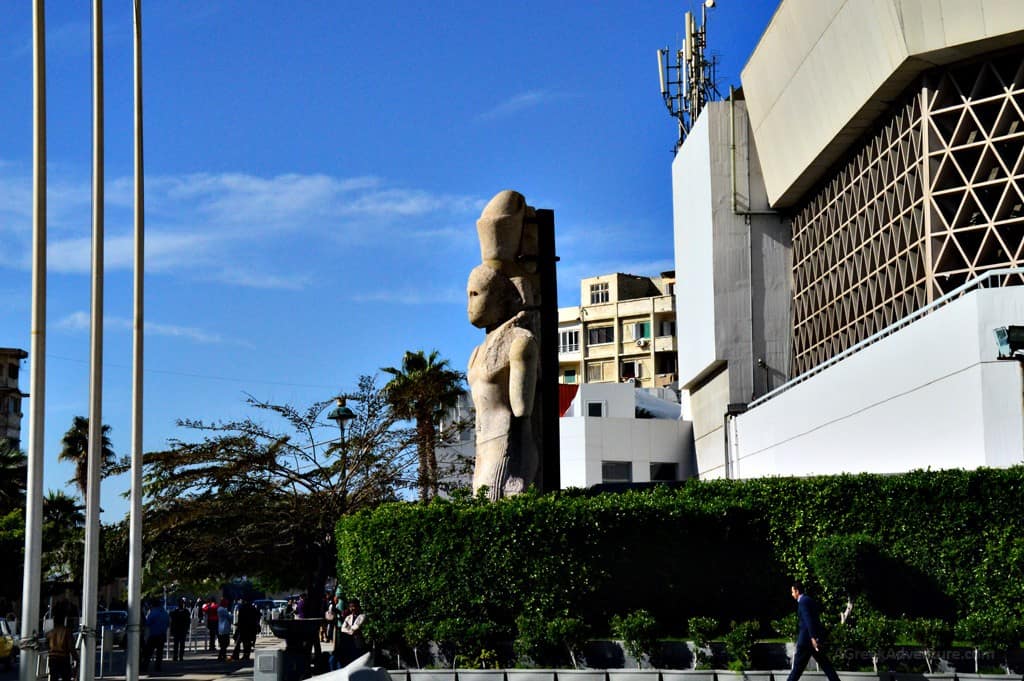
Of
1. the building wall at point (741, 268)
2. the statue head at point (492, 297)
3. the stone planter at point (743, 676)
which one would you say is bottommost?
the stone planter at point (743, 676)

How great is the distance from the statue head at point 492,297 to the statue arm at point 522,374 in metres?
0.52

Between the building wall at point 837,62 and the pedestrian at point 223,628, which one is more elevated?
the building wall at point 837,62

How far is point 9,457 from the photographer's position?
50.6 meters

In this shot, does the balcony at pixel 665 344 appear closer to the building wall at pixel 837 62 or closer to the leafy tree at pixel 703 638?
the building wall at pixel 837 62

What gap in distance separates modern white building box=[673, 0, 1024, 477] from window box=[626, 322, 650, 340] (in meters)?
44.6

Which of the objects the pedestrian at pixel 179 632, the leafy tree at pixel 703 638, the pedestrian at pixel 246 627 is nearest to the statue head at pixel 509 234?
the leafy tree at pixel 703 638

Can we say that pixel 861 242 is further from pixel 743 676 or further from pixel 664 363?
pixel 664 363

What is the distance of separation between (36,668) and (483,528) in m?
8.30

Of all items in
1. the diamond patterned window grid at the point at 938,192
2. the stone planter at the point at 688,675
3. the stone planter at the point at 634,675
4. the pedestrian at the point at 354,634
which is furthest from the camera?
the diamond patterned window grid at the point at 938,192

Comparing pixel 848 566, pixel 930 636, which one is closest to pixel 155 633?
pixel 848 566

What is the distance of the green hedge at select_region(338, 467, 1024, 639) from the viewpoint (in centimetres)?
1891

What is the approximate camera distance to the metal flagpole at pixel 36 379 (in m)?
12.1

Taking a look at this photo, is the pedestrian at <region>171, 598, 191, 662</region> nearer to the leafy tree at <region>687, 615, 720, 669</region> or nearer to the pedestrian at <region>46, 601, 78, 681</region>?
the pedestrian at <region>46, 601, 78, 681</region>

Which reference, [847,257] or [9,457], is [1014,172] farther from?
[9,457]
